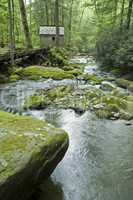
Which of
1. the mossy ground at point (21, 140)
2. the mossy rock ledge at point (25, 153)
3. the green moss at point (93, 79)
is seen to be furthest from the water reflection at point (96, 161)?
the green moss at point (93, 79)

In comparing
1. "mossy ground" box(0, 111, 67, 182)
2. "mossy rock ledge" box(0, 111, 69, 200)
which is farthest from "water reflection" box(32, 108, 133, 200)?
"mossy ground" box(0, 111, 67, 182)

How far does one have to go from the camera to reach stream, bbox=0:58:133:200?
4.33 metres

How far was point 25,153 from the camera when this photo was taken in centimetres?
346

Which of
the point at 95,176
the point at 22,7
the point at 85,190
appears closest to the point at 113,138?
the point at 95,176

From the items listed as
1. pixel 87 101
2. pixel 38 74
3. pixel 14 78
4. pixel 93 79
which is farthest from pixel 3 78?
pixel 87 101

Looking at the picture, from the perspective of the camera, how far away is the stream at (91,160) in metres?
4.33

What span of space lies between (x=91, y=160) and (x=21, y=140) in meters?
2.03

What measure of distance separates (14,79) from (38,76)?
48.5 inches

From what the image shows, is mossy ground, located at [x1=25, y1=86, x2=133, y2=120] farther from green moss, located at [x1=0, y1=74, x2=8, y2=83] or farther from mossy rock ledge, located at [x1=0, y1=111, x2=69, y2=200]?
mossy rock ledge, located at [x1=0, y1=111, x2=69, y2=200]

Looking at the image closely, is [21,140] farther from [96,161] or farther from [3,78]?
[3,78]

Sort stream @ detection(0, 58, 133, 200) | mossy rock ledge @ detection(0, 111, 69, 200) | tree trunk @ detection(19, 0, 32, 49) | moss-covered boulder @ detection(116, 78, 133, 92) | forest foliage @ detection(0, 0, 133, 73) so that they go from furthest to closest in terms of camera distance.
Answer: tree trunk @ detection(19, 0, 32, 49), forest foliage @ detection(0, 0, 133, 73), moss-covered boulder @ detection(116, 78, 133, 92), stream @ detection(0, 58, 133, 200), mossy rock ledge @ detection(0, 111, 69, 200)

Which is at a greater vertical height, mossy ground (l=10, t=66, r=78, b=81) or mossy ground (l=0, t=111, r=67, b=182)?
mossy ground (l=0, t=111, r=67, b=182)

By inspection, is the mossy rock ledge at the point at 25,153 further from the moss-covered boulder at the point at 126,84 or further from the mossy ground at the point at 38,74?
the mossy ground at the point at 38,74

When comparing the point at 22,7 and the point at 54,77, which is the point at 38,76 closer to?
the point at 54,77
